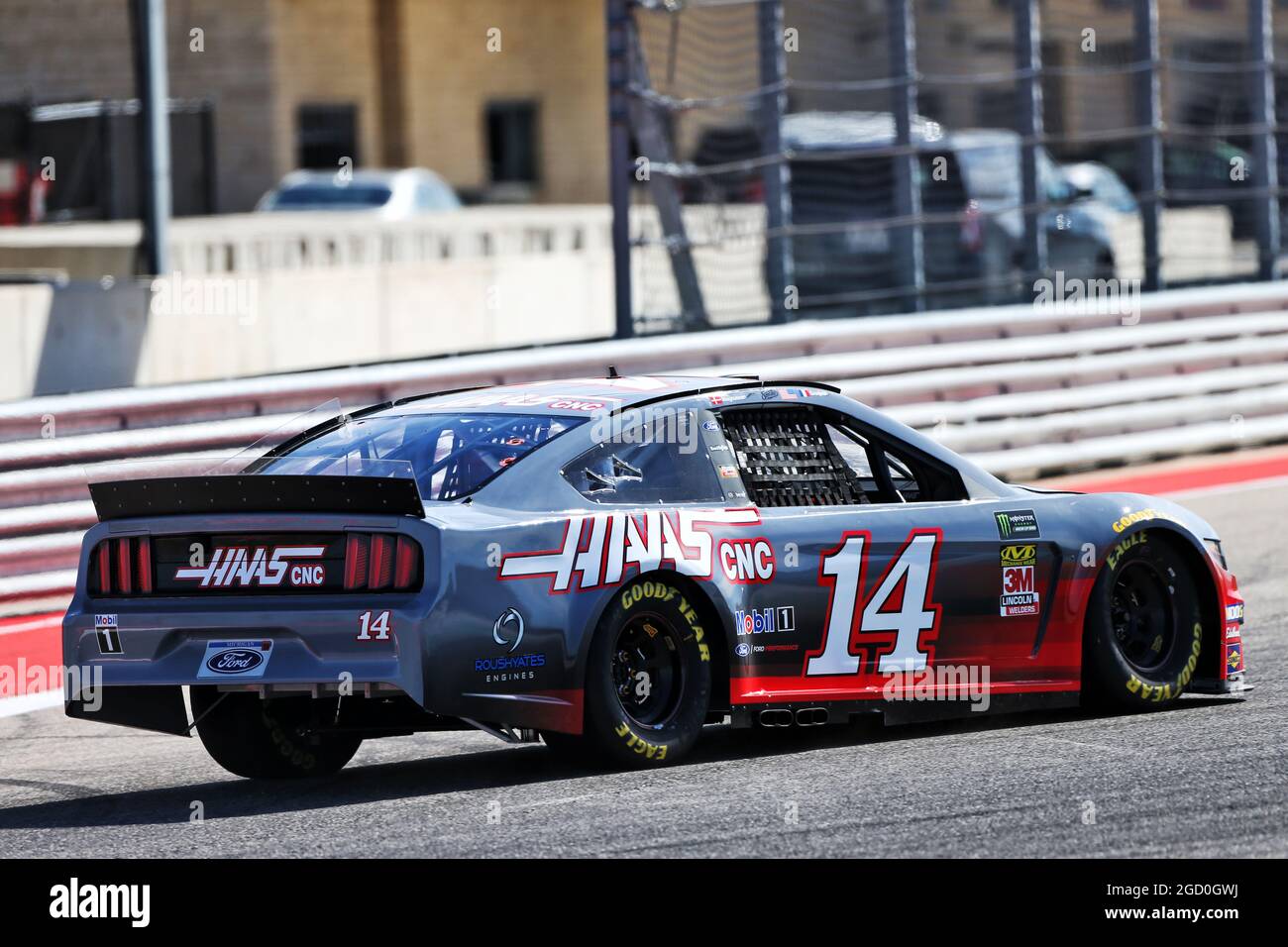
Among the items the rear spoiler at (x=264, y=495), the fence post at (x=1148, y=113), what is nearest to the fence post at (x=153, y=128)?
the fence post at (x=1148, y=113)

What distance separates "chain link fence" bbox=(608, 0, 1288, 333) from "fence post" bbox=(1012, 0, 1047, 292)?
0.6 inches

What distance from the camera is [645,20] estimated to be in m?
13.6

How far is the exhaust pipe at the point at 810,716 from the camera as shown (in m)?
7.38

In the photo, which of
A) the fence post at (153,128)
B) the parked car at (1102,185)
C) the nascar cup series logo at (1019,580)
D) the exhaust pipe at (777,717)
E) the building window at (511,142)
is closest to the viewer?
the exhaust pipe at (777,717)

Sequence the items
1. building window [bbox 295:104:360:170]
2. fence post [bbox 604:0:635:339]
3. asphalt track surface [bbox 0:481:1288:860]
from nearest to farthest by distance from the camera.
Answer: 1. asphalt track surface [bbox 0:481:1288:860]
2. fence post [bbox 604:0:635:339]
3. building window [bbox 295:104:360:170]

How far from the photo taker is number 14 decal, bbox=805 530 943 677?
7449 mm

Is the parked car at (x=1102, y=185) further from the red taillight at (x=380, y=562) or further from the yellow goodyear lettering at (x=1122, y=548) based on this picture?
the red taillight at (x=380, y=562)

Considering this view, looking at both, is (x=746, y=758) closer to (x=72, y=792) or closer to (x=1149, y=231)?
(x=72, y=792)

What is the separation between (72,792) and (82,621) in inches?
29.1

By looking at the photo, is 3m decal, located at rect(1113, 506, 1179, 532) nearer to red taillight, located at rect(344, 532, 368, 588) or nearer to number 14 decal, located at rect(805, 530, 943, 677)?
number 14 decal, located at rect(805, 530, 943, 677)

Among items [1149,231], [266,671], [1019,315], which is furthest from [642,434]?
[1149,231]

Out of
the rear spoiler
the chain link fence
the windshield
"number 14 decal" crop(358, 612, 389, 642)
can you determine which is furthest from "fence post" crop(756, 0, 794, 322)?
the windshield

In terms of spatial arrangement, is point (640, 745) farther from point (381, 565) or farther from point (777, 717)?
point (381, 565)

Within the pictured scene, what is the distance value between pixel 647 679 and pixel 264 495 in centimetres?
131
